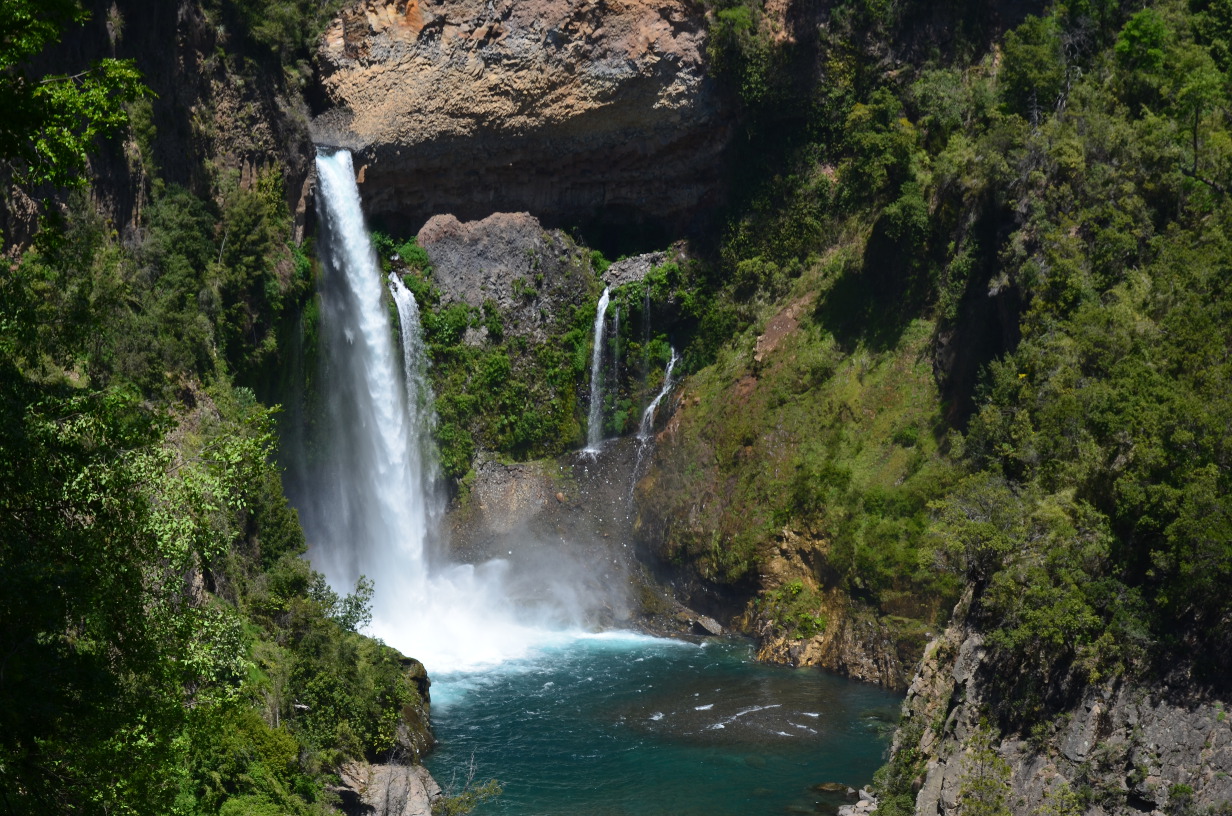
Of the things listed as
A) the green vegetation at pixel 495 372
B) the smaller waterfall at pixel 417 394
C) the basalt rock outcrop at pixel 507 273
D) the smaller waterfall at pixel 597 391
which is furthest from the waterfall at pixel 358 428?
the smaller waterfall at pixel 597 391

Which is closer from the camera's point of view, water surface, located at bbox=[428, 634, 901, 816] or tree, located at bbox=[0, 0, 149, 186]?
tree, located at bbox=[0, 0, 149, 186]

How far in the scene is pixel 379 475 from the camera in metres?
Answer: 42.8

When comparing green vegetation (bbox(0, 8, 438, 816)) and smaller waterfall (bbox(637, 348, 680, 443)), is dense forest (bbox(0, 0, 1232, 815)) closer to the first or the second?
green vegetation (bbox(0, 8, 438, 816))

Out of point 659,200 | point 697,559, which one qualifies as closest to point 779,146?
point 659,200

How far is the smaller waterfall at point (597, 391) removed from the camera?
45.1m

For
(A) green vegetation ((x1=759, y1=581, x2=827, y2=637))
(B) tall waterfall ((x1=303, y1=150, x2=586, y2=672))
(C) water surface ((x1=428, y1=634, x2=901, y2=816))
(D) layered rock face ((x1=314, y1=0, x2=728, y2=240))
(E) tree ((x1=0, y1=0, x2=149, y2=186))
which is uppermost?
→ (D) layered rock face ((x1=314, y1=0, x2=728, y2=240))

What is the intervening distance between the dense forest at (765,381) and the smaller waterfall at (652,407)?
1.99 ft

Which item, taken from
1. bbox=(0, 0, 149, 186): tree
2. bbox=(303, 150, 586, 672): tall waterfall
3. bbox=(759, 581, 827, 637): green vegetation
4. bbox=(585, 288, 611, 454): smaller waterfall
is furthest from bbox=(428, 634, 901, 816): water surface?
bbox=(0, 0, 149, 186): tree

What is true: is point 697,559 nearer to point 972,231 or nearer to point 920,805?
point 972,231

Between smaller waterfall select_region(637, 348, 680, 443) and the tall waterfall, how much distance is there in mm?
6578

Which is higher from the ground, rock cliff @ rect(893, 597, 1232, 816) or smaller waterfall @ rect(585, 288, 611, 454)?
smaller waterfall @ rect(585, 288, 611, 454)

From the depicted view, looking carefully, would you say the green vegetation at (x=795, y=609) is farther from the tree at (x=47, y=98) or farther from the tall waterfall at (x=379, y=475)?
the tree at (x=47, y=98)

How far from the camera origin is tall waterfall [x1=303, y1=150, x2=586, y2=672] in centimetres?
3991

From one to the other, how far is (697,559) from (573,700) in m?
8.94
